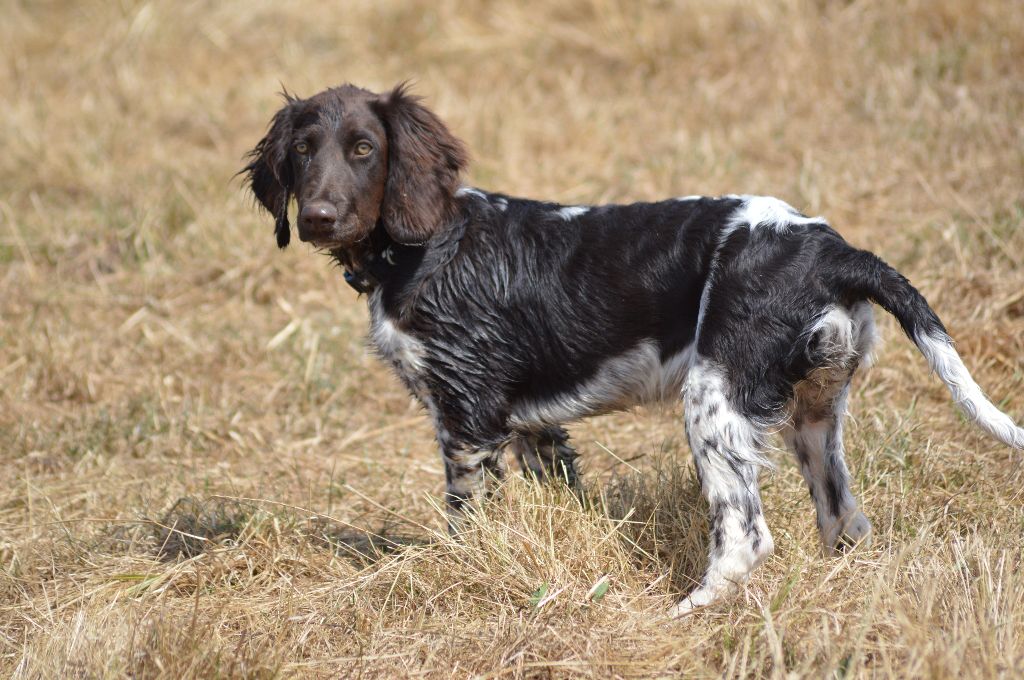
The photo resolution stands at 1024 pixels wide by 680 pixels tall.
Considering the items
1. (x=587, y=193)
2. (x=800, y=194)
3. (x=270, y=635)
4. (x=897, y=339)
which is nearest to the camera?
(x=270, y=635)

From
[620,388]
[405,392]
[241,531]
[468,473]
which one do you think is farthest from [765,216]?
[405,392]

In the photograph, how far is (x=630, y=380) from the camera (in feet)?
11.4

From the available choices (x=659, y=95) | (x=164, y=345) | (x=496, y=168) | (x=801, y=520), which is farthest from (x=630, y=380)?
(x=659, y=95)

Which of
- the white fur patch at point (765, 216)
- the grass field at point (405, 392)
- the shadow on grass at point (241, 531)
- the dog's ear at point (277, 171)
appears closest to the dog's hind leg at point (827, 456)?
the grass field at point (405, 392)

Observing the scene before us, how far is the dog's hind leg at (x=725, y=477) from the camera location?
3.14 metres

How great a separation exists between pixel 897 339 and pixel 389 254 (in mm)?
2438

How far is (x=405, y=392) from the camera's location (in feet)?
17.8

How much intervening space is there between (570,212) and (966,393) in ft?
4.57

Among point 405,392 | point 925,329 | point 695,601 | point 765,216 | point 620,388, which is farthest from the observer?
point 405,392

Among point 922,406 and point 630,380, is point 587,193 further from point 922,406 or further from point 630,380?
point 630,380

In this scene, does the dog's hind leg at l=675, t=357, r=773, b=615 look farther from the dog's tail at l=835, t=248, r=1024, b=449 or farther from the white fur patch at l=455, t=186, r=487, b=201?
the white fur patch at l=455, t=186, r=487, b=201

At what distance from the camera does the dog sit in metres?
3.12

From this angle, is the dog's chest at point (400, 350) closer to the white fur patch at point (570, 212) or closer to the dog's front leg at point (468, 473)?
the dog's front leg at point (468, 473)

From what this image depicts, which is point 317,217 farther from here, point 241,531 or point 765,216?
point 765,216
